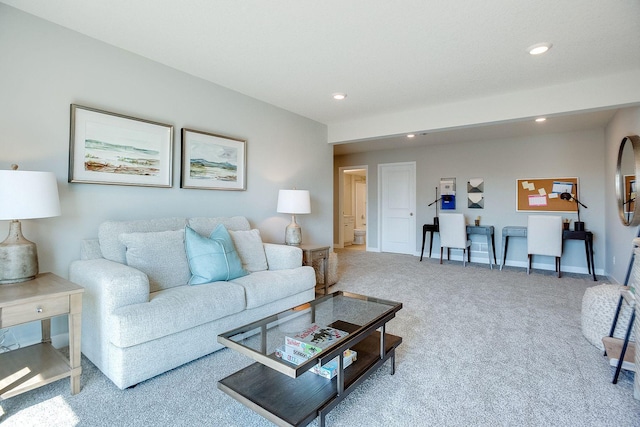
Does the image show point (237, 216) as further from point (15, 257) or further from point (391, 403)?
point (391, 403)

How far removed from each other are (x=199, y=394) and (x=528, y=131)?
5611 millimetres

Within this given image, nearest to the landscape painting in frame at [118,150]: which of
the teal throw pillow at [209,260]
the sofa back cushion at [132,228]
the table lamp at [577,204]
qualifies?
the sofa back cushion at [132,228]

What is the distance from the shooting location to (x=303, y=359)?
1414 millimetres

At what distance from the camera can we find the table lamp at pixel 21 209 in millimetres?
1674

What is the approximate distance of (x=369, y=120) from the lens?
4.41 m

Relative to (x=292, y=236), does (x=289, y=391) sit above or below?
below

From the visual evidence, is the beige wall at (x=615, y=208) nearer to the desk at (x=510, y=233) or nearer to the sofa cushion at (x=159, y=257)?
the desk at (x=510, y=233)

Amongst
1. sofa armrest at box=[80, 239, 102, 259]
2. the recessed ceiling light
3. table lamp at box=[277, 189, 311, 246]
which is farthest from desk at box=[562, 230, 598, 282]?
sofa armrest at box=[80, 239, 102, 259]

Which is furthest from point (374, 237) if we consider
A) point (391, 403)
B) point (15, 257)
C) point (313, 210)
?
point (15, 257)

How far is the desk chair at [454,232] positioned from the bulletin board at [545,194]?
107 cm

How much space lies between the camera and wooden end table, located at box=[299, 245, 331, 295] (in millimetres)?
3473

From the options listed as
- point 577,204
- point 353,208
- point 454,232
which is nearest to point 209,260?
point 454,232

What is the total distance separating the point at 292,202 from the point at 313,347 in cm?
230

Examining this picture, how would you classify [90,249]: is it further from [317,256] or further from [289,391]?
[317,256]
